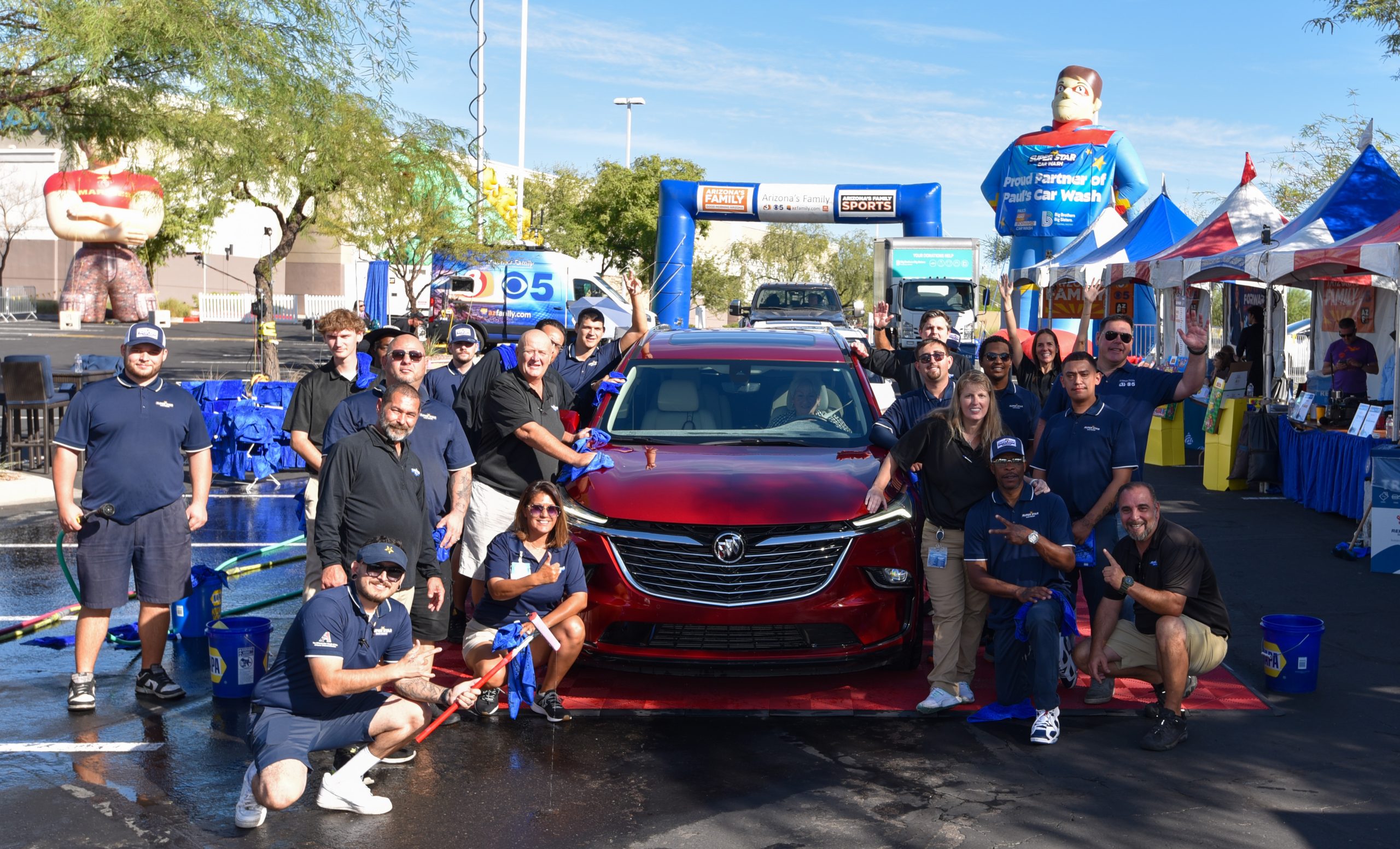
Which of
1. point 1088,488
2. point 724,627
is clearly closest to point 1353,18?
point 1088,488

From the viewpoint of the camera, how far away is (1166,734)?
5574mm

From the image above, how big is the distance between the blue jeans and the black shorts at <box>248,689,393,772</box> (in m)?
2.78

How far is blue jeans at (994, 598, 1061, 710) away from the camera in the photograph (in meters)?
5.69

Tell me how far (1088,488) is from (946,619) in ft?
3.33

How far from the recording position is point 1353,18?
16.0 m

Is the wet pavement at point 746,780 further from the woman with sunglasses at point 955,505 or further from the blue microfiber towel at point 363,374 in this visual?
the blue microfiber towel at point 363,374


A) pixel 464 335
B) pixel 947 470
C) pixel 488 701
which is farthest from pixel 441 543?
pixel 947 470

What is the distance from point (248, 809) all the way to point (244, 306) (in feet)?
187

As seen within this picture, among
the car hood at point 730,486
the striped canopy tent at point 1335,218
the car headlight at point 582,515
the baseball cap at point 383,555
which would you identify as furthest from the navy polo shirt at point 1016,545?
the striped canopy tent at point 1335,218

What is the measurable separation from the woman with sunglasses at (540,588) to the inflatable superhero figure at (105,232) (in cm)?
4063

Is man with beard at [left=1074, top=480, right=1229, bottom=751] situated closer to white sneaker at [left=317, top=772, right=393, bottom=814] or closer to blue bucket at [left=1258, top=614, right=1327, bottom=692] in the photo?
blue bucket at [left=1258, top=614, right=1327, bottom=692]

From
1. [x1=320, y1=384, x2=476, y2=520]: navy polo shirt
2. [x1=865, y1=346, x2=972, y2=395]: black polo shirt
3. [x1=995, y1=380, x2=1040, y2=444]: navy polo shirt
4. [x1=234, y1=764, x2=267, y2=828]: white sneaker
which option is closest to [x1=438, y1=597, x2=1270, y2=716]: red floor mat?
[x1=320, y1=384, x2=476, y2=520]: navy polo shirt

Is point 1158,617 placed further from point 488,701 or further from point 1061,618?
point 488,701

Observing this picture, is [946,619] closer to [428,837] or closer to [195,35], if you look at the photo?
[428,837]
